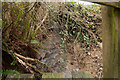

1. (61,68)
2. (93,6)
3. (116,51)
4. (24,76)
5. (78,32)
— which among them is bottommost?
(61,68)

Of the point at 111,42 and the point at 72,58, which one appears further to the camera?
the point at 72,58

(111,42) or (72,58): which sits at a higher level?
(111,42)

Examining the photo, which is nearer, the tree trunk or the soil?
the tree trunk

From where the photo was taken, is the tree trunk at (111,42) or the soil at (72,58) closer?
the tree trunk at (111,42)

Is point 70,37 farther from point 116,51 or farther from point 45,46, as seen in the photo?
point 116,51

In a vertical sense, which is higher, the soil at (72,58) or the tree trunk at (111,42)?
the tree trunk at (111,42)

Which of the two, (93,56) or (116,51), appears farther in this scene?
(93,56)

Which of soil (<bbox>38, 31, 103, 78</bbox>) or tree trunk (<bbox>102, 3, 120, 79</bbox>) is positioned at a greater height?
tree trunk (<bbox>102, 3, 120, 79</bbox>)

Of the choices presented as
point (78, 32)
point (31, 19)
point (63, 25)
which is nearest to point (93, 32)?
point (78, 32)

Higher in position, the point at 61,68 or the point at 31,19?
the point at 31,19

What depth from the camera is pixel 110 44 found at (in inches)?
31.6

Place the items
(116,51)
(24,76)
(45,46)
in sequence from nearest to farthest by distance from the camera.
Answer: (116,51) < (24,76) < (45,46)

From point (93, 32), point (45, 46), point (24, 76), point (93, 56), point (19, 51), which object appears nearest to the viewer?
point (24, 76)

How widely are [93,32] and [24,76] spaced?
10.3ft
